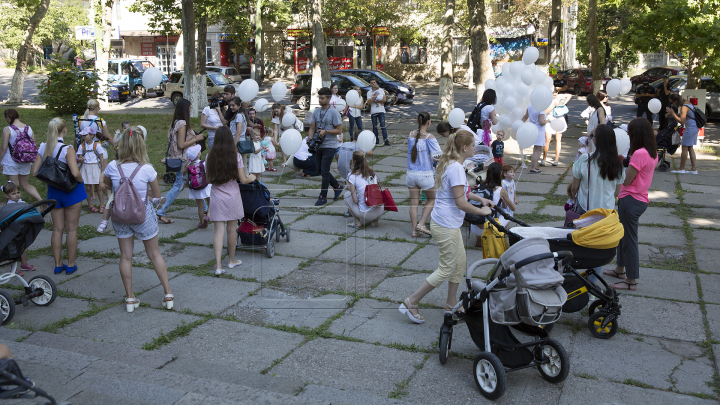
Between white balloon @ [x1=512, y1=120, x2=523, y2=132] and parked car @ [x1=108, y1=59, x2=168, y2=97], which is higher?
parked car @ [x1=108, y1=59, x2=168, y2=97]

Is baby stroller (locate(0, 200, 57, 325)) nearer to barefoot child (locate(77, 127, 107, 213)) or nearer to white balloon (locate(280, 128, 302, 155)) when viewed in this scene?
barefoot child (locate(77, 127, 107, 213))

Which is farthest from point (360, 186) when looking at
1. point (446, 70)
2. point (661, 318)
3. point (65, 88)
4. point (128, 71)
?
point (128, 71)

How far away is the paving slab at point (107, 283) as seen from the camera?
569cm

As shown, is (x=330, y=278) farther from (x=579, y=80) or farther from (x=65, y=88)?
(x=579, y=80)

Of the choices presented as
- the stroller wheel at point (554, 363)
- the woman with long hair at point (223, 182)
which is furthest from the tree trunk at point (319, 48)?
the stroller wheel at point (554, 363)

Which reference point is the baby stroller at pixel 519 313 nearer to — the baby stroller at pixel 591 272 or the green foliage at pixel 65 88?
the baby stroller at pixel 591 272

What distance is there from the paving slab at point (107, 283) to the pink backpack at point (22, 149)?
7.11ft

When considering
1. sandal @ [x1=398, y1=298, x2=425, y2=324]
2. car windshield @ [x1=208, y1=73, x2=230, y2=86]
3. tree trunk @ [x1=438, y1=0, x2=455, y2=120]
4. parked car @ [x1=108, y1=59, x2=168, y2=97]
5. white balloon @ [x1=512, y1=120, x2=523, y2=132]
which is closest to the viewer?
sandal @ [x1=398, y1=298, x2=425, y2=324]

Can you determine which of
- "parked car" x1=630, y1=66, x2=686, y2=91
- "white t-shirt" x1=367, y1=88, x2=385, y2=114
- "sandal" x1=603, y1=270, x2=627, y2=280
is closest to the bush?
"white t-shirt" x1=367, y1=88, x2=385, y2=114

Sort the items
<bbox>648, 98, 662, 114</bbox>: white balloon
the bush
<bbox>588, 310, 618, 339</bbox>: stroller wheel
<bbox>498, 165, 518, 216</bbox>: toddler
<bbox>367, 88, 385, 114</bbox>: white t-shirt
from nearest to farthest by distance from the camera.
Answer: <bbox>588, 310, 618, 339</bbox>: stroller wheel < <bbox>498, 165, 518, 216</bbox>: toddler < <bbox>648, 98, 662, 114</bbox>: white balloon < <bbox>367, 88, 385, 114</bbox>: white t-shirt < the bush

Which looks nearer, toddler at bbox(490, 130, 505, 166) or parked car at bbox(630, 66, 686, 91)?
toddler at bbox(490, 130, 505, 166)

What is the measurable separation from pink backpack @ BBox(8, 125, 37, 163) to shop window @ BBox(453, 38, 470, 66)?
108 ft

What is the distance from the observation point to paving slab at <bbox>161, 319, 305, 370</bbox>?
4398 mm

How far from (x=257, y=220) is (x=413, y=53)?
34.2m
